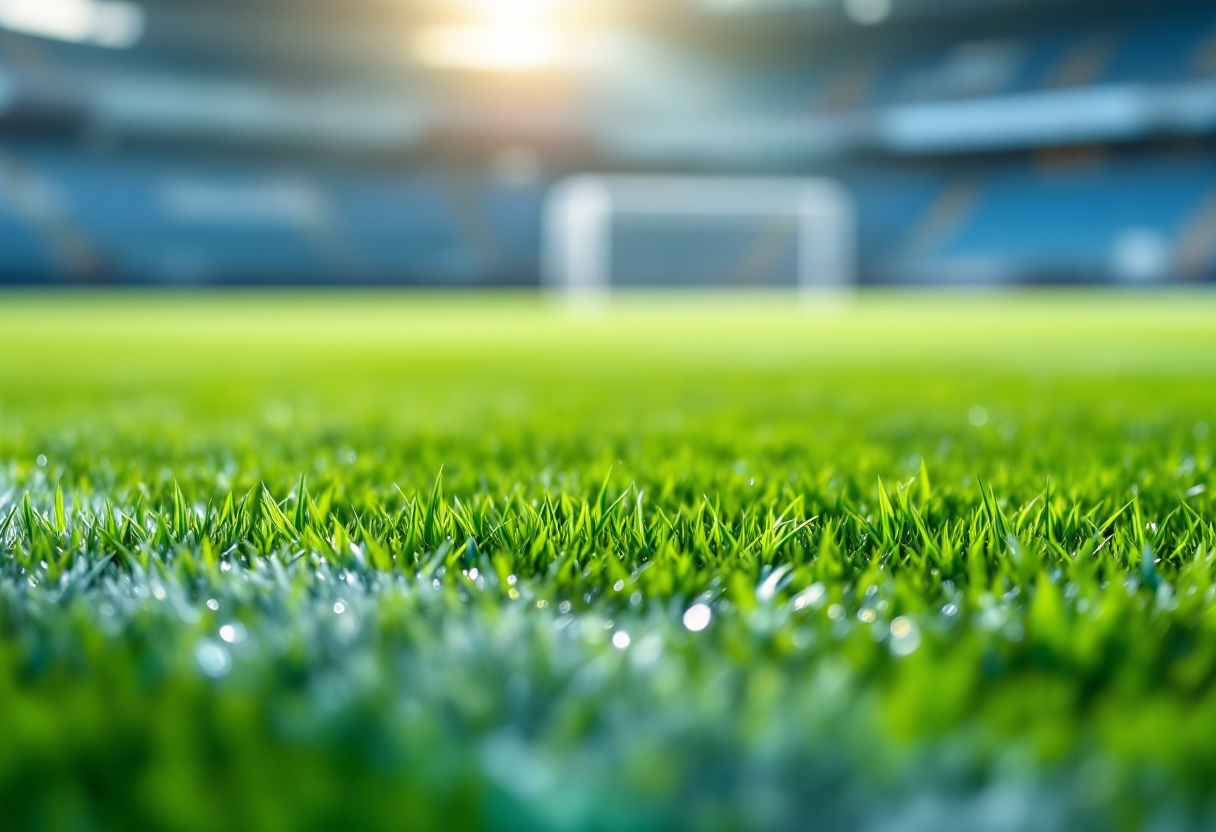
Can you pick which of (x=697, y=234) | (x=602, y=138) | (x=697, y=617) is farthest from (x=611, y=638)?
(x=602, y=138)

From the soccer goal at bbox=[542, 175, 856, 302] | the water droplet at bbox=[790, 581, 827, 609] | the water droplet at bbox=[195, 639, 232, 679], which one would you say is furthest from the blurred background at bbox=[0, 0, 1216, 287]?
the water droplet at bbox=[195, 639, 232, 679]

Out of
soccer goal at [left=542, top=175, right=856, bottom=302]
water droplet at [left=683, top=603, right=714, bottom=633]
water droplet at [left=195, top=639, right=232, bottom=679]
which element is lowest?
water droplet at [left=683, top=603, right=714, bottom=633]

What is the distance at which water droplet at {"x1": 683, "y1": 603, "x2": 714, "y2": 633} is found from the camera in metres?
0.79

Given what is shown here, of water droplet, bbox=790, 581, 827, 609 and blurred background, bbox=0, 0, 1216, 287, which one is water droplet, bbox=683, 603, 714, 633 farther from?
blurred background, bbox=0, 0, 1216, 287

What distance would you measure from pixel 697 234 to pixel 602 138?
4.80 m

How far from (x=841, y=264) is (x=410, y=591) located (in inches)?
1071

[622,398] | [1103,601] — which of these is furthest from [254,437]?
[1103,601]

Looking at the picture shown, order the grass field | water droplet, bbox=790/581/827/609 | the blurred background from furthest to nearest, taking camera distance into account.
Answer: the blurred background
water droplet, bbox=790/581/827/609
the grass field

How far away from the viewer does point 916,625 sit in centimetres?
75

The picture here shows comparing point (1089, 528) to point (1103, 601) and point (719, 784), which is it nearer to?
point (1103, 601)

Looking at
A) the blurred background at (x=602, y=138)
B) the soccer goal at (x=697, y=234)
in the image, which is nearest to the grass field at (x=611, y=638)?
the soccer goal at (x=697, y=234)

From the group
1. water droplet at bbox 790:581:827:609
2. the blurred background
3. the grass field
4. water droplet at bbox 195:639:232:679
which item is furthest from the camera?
the blurred background

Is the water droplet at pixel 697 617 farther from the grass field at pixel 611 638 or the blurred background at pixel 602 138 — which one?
the blurred background at pixel 602 138

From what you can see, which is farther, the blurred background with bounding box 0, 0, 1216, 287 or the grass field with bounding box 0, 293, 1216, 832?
the blurred background with bounding box 0, 0, 1216, 287
